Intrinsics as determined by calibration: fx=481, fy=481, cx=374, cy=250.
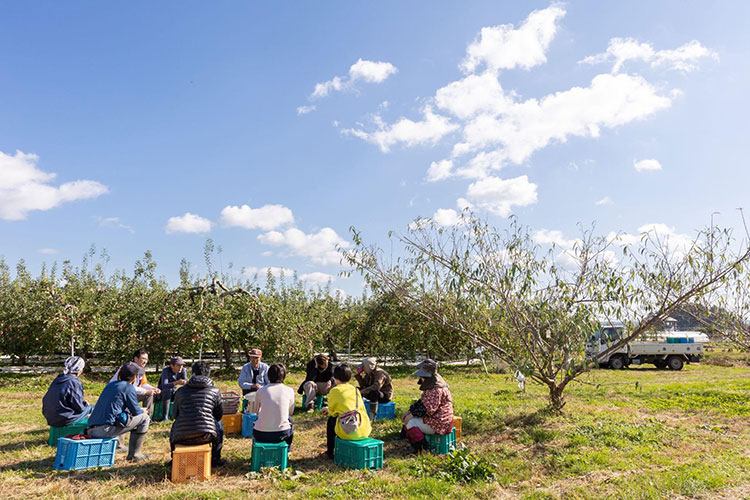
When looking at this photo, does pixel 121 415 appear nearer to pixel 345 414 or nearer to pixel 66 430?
pixel 66 430

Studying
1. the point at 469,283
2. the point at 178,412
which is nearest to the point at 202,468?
the point at 178,412

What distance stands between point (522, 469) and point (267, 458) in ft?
9.86

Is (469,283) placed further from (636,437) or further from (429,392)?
(636,437)

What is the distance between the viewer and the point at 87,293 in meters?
15.9

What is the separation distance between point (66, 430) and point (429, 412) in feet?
16.2

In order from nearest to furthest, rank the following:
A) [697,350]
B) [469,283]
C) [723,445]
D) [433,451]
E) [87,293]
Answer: [433,451] → [723,445] → [469,283] → [87,293] → [697,350]

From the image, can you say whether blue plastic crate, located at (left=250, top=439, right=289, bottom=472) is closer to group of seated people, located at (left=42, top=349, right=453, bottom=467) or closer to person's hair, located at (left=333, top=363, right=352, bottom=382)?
group of seated people, located at (left=42, top=349, right=453, bottom=467)

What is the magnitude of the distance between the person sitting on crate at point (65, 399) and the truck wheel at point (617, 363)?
2268 centimetres

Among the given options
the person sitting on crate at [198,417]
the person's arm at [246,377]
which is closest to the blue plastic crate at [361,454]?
the person sitting on crate at [198,417]

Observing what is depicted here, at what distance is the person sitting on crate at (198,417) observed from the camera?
5398 millimetres

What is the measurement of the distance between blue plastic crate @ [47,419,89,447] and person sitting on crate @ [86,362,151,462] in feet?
2.61

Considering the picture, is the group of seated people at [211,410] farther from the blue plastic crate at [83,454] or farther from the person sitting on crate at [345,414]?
the blue plastic crate at [83,454]

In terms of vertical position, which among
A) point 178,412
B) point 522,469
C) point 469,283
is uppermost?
point 469,283

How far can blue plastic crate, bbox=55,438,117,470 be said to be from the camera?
5.48 m
